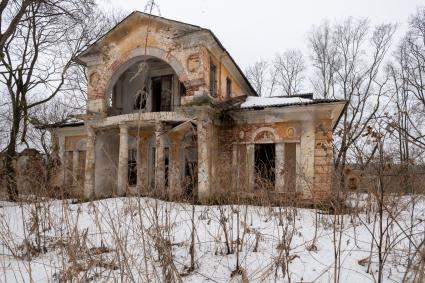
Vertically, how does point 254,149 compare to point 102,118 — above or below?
below

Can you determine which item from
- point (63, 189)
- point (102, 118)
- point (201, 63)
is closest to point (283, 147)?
point (201, 63)

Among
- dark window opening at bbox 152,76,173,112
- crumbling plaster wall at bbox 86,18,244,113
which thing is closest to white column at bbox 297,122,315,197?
crumbling plaster wall at bbox 86,18,244,113

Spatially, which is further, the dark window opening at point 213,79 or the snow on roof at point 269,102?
the dark window opening at point 213,79

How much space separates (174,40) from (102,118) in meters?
4.59

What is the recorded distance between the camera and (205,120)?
11.3m

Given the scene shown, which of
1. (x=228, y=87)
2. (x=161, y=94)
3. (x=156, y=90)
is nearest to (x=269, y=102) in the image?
(x=228, y=87)

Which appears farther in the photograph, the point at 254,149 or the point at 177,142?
the point at 177,142

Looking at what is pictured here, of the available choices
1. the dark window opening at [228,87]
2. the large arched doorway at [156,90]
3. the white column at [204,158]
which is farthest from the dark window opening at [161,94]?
the white column at [204,158]

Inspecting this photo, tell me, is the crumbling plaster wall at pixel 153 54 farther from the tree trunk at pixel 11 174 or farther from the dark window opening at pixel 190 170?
the tree trunk at pixel 11 174

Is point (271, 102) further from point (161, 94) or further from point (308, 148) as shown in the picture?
point (161, 94)

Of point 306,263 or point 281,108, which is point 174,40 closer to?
point 281,108

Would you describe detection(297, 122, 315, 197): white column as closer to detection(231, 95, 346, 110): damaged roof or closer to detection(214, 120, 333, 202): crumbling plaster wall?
detection(214, 120, 333, 202): crumbling plaster wall

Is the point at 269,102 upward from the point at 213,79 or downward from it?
downward

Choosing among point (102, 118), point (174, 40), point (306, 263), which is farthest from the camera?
point (102, 118)
